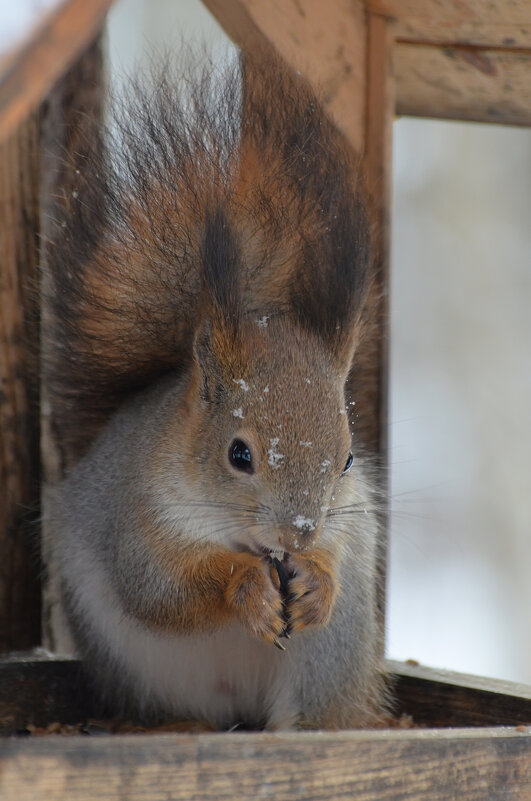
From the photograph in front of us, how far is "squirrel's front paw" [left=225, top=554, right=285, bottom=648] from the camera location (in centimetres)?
160

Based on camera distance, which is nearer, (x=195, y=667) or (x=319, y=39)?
(x=195, y=667)

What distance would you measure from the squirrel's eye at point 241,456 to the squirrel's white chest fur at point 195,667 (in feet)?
0.87

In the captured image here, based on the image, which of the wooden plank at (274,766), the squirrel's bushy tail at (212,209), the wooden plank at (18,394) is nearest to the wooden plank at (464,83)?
the squirrel's bushy tail at (212,209)

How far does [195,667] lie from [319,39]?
1.13m

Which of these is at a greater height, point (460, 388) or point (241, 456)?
point (460, 388)

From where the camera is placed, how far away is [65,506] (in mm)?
1979

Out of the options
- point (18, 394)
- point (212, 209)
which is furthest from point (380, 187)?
point (18, 394)

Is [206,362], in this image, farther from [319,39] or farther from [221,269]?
[319,39]

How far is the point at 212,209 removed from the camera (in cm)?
169

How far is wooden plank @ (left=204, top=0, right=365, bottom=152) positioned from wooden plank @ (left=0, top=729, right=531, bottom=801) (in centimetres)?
117

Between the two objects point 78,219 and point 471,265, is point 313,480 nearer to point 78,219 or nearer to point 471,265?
point 78,219

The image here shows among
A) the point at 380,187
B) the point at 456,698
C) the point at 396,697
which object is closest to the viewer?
the point at 456,698

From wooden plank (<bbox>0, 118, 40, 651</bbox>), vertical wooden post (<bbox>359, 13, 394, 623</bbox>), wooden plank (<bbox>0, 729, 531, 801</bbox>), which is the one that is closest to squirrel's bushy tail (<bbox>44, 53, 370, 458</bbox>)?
wooden plank (<bbox>0, 118, 40, 651</bbox>)

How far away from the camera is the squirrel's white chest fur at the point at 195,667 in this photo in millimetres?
1801
